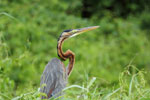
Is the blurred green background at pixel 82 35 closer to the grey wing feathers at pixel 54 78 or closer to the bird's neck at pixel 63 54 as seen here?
the bird's neck at pixel 63 54

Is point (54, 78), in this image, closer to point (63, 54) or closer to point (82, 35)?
point (63, 54)

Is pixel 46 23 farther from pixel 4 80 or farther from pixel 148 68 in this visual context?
pixel 4 80

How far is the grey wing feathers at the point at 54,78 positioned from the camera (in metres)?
3.76

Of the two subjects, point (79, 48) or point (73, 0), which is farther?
point (73, 0)

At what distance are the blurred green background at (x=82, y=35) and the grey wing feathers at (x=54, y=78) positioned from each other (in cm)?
302

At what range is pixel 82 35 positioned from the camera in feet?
31.0

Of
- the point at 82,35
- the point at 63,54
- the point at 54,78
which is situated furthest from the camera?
the point at 82,35

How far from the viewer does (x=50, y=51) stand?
8414 millimetres

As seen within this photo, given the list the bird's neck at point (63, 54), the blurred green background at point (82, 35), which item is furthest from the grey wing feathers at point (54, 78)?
the blurred green background at point (82, 35)

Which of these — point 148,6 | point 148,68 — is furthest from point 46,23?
point 148,6

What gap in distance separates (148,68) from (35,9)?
11.5 ft

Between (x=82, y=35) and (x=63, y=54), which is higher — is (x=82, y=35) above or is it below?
above

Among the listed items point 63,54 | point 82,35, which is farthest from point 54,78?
point 82,35

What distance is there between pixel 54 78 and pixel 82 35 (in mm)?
5650
